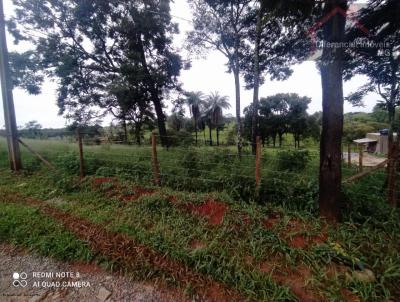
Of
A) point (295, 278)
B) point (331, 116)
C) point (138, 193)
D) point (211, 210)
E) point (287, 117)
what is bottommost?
point (295, 278)

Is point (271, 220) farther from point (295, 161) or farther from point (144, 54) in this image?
point (144, 54)

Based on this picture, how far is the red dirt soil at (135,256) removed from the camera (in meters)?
1.83

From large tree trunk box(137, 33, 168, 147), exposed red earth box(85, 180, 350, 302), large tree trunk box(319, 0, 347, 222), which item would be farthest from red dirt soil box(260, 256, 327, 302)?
large tree trunk box(137, 33, 168, 147)

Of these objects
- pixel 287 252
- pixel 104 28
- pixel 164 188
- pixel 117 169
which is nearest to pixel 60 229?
pixel 164 188

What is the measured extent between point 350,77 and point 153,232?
26.2 feet

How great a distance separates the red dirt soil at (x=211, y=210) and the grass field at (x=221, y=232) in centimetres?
2

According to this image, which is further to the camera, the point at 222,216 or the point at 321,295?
the point at 222,216

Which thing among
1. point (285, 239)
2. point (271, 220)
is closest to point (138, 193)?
point (271, 220)

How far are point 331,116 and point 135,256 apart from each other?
3.12 m

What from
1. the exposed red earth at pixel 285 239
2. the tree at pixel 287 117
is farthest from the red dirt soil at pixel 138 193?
the tree at pixel 287 117

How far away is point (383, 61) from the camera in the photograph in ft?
A: 18.5

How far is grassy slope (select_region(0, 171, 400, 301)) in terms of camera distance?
183cm

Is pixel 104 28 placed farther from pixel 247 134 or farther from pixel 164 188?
pixel 247 134

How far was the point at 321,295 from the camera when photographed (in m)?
1.73
